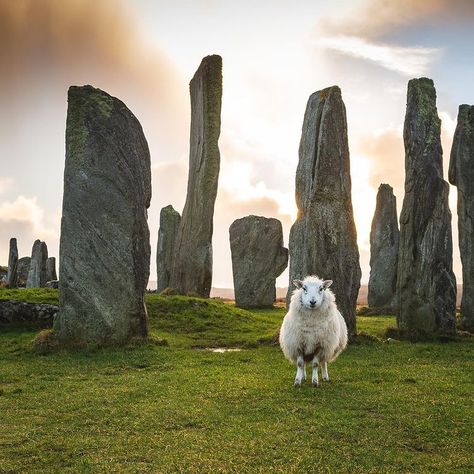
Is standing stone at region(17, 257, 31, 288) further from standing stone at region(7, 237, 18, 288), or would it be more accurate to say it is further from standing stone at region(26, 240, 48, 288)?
standing stone at region(26, 240, 48, 288)

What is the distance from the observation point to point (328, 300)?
11781 millimetres

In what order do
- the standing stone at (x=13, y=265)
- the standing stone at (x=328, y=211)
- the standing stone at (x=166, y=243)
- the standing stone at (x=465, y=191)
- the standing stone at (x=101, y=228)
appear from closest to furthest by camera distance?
the standing stone at (x=101, y=228) < the standing stone at (x=328, y=211) < the standing stone at (x=465, y=191) < the standing stone at (x=166, y=243) < the standing stone at (x=13, y=265)

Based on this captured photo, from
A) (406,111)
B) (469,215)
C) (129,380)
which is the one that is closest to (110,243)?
(129,380)

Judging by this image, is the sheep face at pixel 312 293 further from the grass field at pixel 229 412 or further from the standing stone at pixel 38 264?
the standing stone at pixel 38 264

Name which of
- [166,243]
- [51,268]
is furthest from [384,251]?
[51,268]

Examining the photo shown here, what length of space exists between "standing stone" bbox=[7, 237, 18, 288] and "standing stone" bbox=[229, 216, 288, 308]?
14036 millimetres

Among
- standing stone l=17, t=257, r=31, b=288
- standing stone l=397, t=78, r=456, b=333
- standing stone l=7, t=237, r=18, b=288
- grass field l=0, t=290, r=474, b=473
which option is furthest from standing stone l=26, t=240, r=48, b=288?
standing stone l=397, t=78, r=456, b=333

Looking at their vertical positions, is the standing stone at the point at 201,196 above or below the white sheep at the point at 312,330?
above

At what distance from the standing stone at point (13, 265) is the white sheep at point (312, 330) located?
97.1 ft

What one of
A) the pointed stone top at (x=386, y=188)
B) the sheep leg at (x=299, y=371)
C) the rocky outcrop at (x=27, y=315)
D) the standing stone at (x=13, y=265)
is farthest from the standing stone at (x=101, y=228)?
the standing stone at (x=13, y=265)

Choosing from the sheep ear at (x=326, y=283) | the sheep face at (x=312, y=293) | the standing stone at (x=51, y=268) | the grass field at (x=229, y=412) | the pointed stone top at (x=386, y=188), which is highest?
the pointed stone top at (x=386, y=188)

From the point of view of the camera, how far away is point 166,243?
34312 mm

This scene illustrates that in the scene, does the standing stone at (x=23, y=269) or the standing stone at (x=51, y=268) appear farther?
the standing stone at (x=23, y=269)

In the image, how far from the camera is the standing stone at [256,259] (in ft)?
107
